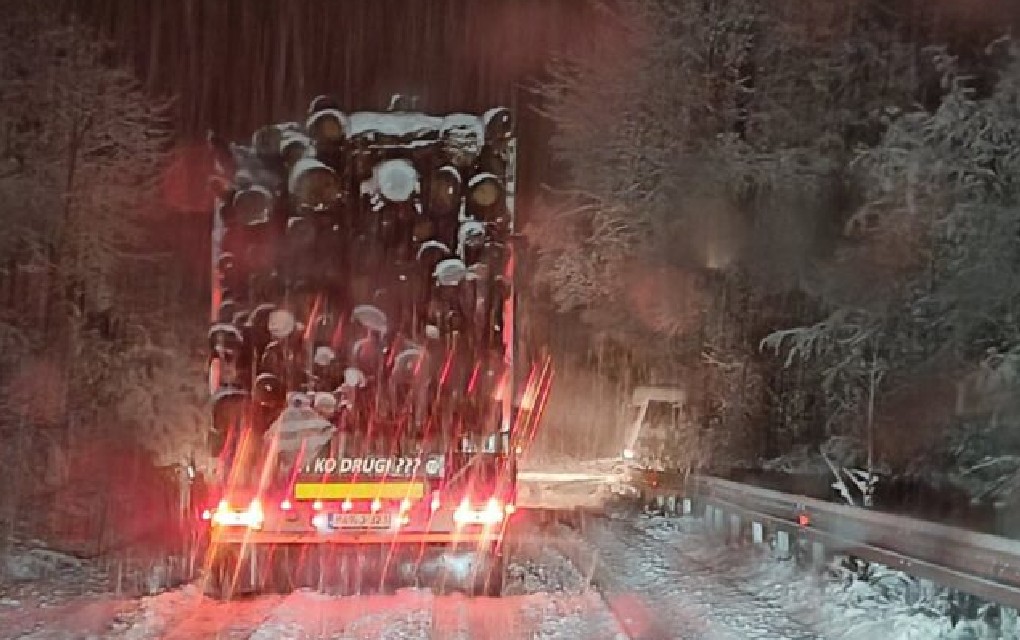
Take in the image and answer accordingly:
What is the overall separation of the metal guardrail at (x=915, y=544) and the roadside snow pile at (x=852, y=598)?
0.36m

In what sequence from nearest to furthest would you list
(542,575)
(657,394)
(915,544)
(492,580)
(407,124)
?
(915,544)
(407,124)
(492,580)
(542,575)
(657,394)

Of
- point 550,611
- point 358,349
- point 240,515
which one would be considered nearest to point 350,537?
point 240,515

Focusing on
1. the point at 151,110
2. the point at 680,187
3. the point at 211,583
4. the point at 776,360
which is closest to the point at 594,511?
the point at 776,360

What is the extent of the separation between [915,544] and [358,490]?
4364 millimetres

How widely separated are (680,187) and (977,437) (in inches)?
310

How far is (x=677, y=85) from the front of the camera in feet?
86.4

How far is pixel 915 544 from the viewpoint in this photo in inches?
409

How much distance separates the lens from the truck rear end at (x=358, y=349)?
39.2 feet

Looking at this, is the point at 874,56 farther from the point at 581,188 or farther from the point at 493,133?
the point at 493,133

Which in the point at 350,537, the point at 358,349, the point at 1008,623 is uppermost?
the point at 358,349

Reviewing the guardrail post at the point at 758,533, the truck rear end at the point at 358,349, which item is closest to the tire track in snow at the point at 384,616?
the truck rear end at the point at 358,349

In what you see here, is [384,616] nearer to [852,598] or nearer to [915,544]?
[852,598]

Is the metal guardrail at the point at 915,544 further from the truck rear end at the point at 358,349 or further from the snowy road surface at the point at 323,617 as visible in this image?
the truck rear end at the point at 358,349

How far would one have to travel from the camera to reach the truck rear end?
1196 cm
